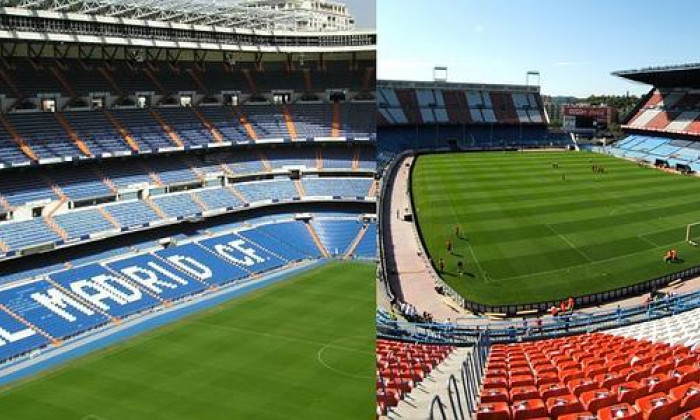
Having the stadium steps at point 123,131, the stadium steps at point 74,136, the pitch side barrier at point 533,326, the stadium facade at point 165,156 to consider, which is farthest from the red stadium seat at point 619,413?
the stadium steps at point 123,131

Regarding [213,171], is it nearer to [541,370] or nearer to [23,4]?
[23,4]

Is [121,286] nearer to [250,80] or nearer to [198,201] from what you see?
[198,201]

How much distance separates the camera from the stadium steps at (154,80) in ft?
74.1

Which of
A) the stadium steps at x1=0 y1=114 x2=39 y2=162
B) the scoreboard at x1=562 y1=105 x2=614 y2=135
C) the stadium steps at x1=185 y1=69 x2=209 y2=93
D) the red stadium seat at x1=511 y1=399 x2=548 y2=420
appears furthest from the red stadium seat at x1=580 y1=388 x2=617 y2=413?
the stadium steps at x1=185 y1=69 x2=209 y2=93

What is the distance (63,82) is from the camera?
2019 centimetres

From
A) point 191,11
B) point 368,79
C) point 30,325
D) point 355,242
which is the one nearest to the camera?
point 30,325

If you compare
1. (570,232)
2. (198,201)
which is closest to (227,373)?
(570,232)

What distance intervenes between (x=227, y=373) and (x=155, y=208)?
9.29 meters

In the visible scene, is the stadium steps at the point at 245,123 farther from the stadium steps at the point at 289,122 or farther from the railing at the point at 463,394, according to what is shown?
the railing at the point at 463,394

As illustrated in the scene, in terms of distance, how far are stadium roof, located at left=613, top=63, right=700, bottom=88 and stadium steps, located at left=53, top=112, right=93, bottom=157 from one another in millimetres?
16716

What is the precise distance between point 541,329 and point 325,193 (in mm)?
17201

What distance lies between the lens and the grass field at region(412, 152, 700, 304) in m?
5.61

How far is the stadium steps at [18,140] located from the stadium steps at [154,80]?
213 inches

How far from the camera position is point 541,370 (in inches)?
150
